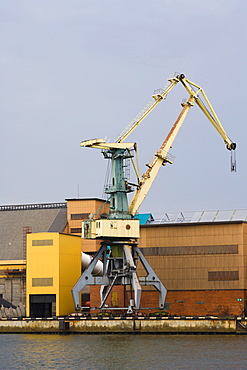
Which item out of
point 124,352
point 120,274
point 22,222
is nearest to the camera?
point 124,352

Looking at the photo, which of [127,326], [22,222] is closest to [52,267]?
[127,326]

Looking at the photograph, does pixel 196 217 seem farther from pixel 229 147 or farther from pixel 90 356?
pixel 90 356

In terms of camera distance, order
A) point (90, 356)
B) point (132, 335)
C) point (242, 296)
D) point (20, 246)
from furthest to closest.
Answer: point (20, 246) < point (242, 296) < point (132, 335) < point (90, 356)

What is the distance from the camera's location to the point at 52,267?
318ft

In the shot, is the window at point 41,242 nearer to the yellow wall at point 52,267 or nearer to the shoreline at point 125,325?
the yellow wall at point 52,267

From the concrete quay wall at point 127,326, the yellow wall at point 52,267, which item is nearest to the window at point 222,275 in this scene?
the concrete quay wall at point 127,326

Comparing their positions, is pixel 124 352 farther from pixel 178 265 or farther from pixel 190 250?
pixel 190 250

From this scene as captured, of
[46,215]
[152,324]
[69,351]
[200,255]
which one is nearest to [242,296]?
[200,255]

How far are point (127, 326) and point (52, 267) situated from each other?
15433 mm

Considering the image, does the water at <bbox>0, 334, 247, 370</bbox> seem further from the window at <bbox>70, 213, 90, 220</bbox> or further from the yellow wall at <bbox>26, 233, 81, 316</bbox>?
the window at <bbox>70, 213, 90, 220</bbox>

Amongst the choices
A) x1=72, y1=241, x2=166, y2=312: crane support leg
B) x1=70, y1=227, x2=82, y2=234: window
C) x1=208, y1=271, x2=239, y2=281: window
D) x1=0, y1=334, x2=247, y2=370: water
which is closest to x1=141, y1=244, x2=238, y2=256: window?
x1=208, y1=271, x2=239, y2=281: window

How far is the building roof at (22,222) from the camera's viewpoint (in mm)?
114375

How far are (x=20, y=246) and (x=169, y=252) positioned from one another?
26.0 metres

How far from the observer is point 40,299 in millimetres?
97125
